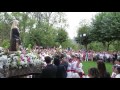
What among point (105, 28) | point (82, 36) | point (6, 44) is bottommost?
point (6, 44)

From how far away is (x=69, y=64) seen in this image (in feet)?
23.0

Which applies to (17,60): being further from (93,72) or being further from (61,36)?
(93,72)

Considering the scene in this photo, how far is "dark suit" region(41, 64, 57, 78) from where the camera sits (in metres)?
6.12

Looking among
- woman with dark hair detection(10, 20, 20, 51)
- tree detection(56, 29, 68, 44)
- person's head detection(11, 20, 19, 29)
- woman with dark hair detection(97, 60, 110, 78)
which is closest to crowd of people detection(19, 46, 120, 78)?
woman with dark hair detection(97, 60, 110, 78)

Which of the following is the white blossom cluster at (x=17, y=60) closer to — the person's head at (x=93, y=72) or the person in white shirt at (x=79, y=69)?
the person in white shirt at (x=79, y=69)

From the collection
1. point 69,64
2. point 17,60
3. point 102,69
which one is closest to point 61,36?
point 69,64

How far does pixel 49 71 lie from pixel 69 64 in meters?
0.93

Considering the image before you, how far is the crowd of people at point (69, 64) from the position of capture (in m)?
5.93

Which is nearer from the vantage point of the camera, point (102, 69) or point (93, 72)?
point (93, 72)

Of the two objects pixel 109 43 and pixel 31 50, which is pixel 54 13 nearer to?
pixel 31 50
